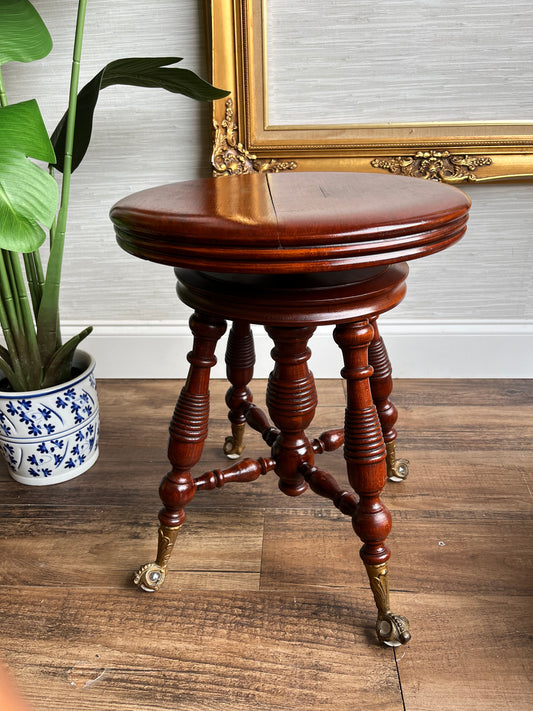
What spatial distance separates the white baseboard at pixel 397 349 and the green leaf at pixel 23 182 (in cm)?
82

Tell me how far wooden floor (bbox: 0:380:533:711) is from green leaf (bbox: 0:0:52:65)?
2.62 feet

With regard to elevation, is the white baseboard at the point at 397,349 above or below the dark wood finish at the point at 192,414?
below

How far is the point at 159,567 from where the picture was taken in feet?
3.11

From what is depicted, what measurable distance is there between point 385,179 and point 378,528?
524 millimetres

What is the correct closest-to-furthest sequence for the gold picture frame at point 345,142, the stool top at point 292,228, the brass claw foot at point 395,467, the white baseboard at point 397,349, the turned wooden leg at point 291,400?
1. the stool top at point 292,228
2. the turned wooden leg at point 291,400
3. the brass claw foot at point 395,467
4. the gold picture frame at point 345,142
5. the white baseboard at point 397,349

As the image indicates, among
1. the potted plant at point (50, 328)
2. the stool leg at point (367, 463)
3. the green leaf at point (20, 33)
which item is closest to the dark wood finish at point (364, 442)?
the stool leg at point (367, 463)

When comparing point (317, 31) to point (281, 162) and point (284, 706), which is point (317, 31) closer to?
point (281, 162)

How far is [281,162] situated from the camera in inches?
54.9

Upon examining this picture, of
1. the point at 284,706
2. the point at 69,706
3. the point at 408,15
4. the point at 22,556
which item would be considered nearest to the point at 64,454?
the point at 22,556

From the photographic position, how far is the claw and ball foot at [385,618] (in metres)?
0.83

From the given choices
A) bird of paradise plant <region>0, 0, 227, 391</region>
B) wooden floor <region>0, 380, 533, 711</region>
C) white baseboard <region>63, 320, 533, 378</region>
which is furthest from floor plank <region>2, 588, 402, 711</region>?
white baseboard <region>63, 320, 533, 378</region>

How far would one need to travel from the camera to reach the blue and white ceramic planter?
3.71 ft

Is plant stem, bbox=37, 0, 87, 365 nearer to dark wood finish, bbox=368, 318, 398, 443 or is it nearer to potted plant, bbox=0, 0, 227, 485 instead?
potted plant, bbox=0, 0, 227, 485

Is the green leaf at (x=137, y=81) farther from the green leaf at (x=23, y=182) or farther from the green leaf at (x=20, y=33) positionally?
the green leaf at (x=23, y=182)
